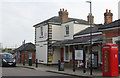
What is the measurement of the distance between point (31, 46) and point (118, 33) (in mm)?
19350

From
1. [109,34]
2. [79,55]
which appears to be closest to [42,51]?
[79,55]

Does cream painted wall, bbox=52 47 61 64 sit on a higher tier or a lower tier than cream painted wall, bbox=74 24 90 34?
lower

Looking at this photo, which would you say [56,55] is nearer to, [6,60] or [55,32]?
[55,32]

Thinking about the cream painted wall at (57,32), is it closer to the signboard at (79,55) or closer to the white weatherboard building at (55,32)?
the white weatherboard building at (55,32)

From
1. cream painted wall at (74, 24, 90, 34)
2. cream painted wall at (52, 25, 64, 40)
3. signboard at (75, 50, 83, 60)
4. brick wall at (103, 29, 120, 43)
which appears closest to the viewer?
brick wall at (103, 29, 120, 43)

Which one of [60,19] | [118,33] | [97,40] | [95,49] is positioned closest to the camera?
[118,33]

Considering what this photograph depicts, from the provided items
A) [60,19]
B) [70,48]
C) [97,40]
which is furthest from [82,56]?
[60,19]

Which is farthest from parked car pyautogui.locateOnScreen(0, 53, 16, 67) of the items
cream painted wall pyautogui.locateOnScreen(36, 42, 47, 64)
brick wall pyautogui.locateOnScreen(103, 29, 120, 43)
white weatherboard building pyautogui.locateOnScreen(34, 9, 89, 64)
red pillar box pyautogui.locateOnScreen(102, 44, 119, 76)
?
red pillar box pyautogui.locateOnScreen(102, 44, 119, 76)

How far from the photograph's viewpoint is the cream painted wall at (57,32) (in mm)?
→ 27438

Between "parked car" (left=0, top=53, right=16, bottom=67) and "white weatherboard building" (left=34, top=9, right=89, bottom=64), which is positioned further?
"white weatherboard building" (left=34, top=9, right=89, bottom=64)

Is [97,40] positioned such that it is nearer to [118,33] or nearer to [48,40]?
[118,33]

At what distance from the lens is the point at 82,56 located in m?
18.3

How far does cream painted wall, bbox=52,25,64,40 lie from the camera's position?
27.4m

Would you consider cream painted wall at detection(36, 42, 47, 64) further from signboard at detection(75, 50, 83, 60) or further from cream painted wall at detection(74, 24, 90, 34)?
signboard at detection(75, 50, 83, 60)
